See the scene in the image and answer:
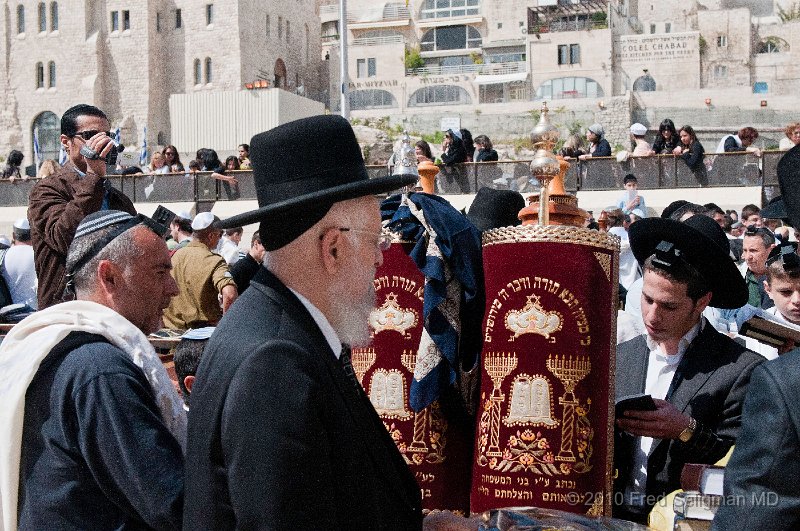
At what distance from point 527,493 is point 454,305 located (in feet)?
2.69

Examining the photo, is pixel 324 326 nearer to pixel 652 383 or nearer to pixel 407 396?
pixel 407 396

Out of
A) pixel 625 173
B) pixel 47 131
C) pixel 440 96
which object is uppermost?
pixel 440 96

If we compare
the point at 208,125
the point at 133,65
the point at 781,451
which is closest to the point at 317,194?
the point at 781,451

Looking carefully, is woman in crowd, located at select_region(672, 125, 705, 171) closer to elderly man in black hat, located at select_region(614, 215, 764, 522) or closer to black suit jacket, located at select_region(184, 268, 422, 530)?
elderly man in black hat, located at select_region(614, 215, 764, 522)

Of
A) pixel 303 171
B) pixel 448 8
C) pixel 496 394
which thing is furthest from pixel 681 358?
pixel 448 8

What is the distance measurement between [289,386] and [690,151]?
17.5 metres

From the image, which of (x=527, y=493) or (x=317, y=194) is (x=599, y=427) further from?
(x=317, y=194)

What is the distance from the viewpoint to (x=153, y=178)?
2228 centimetres

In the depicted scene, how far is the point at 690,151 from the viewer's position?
1881 centimetres

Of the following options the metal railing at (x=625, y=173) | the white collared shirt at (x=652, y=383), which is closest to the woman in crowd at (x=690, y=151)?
the metal railing at (x=625, y=173)

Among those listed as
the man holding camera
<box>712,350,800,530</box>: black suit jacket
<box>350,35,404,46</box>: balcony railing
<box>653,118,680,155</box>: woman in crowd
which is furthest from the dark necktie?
<box>350,35,404,46</box>: balcony railing

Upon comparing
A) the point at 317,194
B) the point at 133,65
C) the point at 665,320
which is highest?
the point at 133,65

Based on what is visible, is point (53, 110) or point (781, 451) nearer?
point (781, 451)

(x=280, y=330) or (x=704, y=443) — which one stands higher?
(x=280, y=330)
